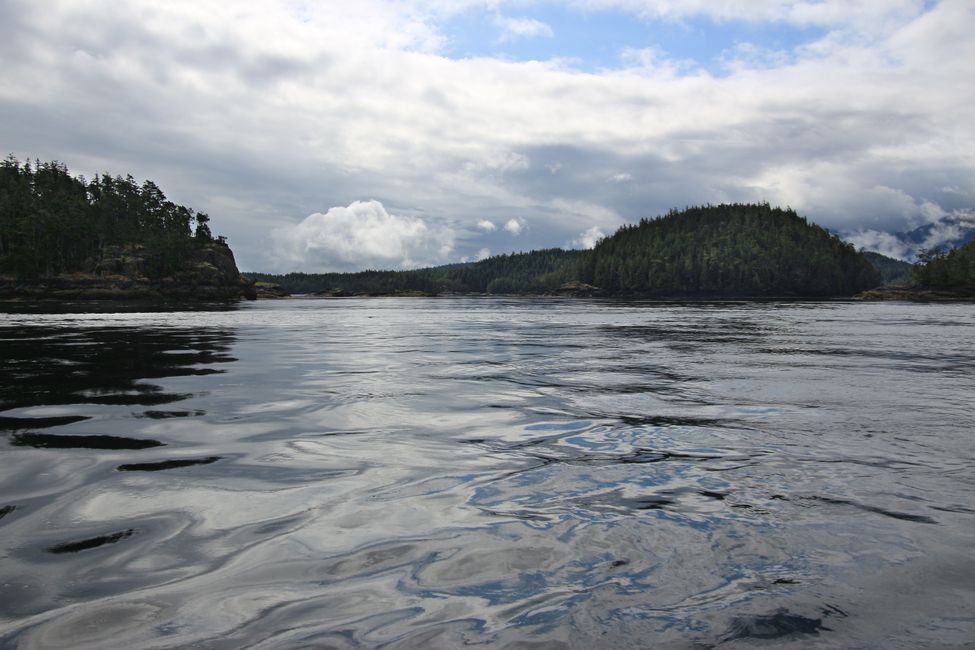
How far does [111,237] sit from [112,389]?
16887 centimetres

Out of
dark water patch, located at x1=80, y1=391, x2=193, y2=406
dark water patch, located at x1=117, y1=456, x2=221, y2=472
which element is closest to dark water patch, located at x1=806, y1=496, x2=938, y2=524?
dark water patch, located at x1=117, y1=456, x2=221, y2=472

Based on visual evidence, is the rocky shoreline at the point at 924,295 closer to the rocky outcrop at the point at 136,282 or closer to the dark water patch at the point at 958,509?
the dark water patch at the point at 958,509

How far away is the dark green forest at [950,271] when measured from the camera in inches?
6388

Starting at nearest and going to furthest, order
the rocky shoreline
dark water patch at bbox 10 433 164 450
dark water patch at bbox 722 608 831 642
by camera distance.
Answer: dark water patch at bbox 722 608 831 642, dark water patch at bbox 10 433 164 450, the rocky shoreline

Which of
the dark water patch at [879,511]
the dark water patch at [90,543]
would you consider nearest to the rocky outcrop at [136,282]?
the dark water patch at [90,543]

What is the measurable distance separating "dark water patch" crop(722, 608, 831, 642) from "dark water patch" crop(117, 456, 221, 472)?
767 cm

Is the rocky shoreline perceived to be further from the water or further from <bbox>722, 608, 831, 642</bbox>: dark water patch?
<bbox>722, 608, 831, 642</bbox>: dark water patch

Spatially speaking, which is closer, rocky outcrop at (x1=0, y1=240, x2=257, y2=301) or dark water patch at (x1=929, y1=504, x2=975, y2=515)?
dark water patch at (x1=929, y1=504, x2=975, y2=515)

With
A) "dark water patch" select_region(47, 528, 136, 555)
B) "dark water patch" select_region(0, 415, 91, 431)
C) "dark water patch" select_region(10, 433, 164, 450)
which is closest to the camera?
"dark water patch" select_region(47, 528, 136, 555)

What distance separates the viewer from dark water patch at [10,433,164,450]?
9.76 meters

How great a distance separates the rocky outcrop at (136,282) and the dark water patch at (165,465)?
145m

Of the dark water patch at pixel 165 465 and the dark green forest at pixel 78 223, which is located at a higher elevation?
the dark green forest at pixel 78 223

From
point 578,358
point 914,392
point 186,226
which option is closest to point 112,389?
point 578,358

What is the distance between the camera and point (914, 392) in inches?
610
